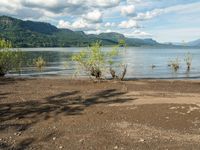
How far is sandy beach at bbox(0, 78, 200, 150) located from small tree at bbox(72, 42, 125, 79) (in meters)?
7.77

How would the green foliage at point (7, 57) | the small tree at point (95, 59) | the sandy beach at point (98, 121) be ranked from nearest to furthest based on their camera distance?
the sandy beach at point (98, 121)
the small tree at point (95, 59)
the green foliage at point (7, 57)

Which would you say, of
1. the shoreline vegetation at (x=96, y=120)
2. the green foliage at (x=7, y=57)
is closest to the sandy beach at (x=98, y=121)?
the shoreline vegetation at (x=96, y=120)

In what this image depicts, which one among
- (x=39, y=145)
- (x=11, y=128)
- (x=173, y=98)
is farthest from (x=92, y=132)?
(x=173, y=98)

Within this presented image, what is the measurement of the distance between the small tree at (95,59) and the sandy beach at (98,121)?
7770 mm

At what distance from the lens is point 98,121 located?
1399 cm

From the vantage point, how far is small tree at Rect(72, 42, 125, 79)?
27.9 meters

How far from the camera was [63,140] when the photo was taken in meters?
11.5

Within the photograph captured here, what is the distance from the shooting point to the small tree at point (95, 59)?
27891mm

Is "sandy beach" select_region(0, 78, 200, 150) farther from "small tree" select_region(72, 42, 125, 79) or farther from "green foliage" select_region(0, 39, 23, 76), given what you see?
"green foliage" select_region(0, 39, 23, 76)

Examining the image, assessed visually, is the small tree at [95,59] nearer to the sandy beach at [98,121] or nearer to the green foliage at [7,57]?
the sandy beach at [98,121]

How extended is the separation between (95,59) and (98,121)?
48.2 feet

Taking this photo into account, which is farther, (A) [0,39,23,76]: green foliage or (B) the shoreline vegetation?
(A) [0,39,23,76]: green foliage

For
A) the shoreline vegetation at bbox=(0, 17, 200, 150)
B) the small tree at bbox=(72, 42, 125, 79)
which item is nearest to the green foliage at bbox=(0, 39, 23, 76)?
the small tree at bbox=(72, 42, 125, 79)

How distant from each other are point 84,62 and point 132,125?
52.8ft
